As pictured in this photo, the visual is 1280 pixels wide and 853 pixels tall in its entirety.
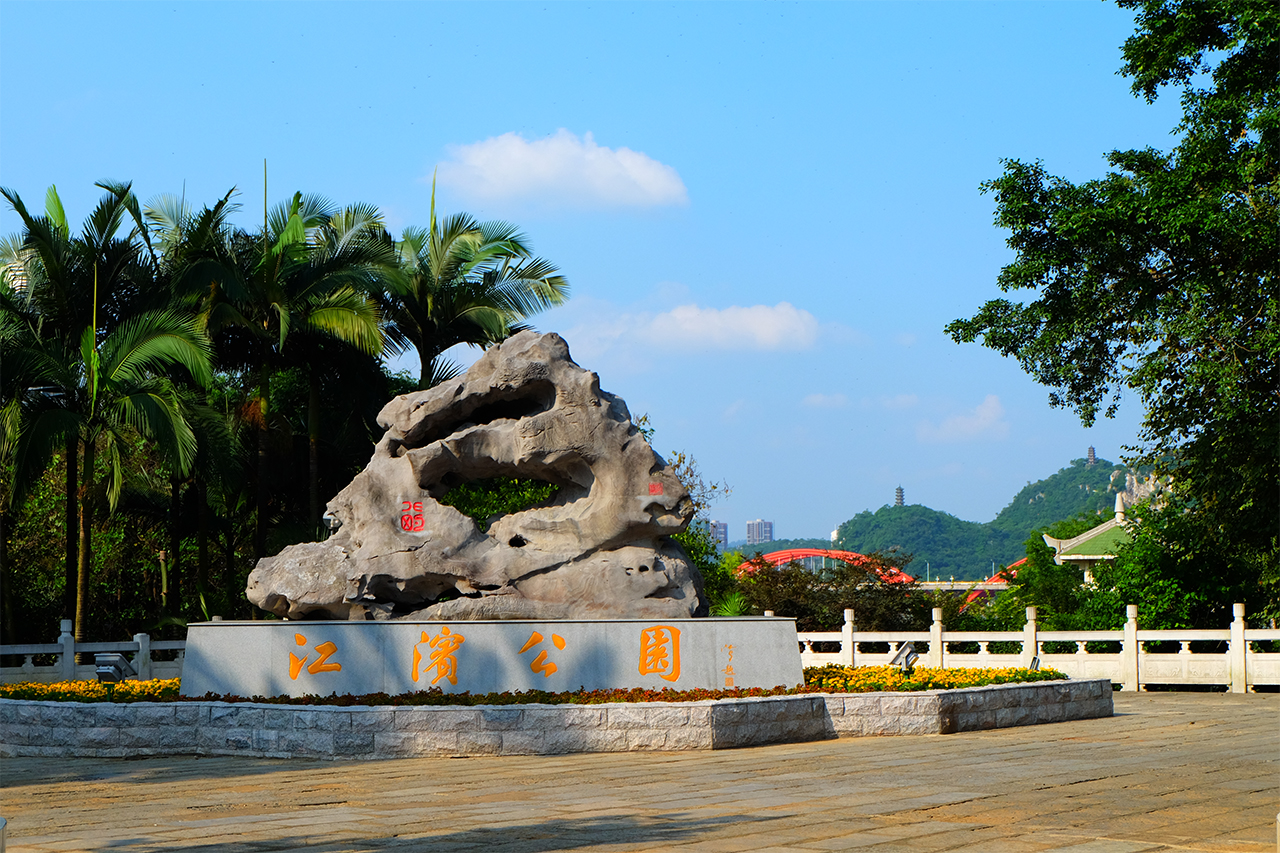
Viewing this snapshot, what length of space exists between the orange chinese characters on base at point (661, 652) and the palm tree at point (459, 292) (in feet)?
27.8

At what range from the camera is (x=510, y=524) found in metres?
11.7

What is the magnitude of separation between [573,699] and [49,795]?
3.81 meters

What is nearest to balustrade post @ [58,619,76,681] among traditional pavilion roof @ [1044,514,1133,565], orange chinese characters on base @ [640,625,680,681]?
orange chinese characters on base @ [640,625,680,681]

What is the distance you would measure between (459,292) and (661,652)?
9132 mm

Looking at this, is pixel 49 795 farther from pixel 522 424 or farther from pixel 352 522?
pixel 522 424

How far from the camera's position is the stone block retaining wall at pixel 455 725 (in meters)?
9.21

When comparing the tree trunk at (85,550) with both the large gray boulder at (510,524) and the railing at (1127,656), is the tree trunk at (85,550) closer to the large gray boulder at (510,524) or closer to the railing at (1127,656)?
the large gray boulder at (510,524)

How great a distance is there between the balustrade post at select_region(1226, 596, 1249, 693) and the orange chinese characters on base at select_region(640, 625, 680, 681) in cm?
925

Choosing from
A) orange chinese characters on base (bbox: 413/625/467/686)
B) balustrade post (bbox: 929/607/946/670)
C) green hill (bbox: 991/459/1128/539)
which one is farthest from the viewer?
green hill (bbox: 991/459/1128/539)

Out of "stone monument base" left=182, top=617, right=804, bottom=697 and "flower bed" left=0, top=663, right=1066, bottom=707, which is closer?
"flower bed" left=0, top=663, right=1066, bottom=707

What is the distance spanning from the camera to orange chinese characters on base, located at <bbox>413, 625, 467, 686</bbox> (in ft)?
33.8

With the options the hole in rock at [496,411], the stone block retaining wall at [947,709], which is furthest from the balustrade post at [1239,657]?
the hole in rock at [496,411]

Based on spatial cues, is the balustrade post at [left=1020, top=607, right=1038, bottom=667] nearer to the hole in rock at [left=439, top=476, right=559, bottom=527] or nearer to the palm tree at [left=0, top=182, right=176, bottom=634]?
the hole in rock at [left=439, top=476, right=559, bottom=527]

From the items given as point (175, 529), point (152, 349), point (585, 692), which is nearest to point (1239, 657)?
point (585, 692)
